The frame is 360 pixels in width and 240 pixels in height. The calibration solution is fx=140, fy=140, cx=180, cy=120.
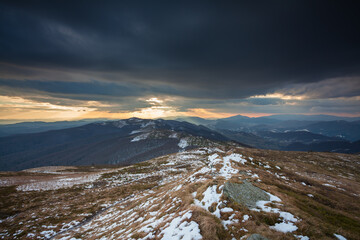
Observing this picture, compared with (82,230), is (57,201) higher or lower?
lower

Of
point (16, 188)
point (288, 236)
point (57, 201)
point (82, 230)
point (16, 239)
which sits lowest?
point (16, 188)

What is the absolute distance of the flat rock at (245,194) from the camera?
11.9 metres

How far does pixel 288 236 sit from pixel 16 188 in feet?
204

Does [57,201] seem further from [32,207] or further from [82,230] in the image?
[82,230]

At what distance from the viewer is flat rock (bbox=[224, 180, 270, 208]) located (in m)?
11.9

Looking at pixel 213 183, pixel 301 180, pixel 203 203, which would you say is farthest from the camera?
pixel 301 180

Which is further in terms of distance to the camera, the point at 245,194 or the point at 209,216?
the point at 245,194

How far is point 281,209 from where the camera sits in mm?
10633

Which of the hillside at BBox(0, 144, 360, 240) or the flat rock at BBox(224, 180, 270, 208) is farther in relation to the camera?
the flat rock at BBox(224, 180, 270, 208)

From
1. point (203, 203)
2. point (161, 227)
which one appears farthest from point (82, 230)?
point (203, 203)

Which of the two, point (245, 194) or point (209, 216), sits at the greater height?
point (245, 194)

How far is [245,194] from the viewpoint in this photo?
12797mm

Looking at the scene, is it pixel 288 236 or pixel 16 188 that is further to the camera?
pixel 16 188

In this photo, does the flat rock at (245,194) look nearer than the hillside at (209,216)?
No
